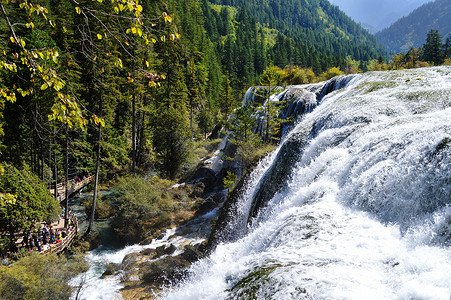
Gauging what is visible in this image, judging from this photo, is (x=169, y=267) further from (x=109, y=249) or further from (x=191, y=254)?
(x=109, y=249)

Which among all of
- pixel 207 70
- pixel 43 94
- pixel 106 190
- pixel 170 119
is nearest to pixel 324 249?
pixel 43 94

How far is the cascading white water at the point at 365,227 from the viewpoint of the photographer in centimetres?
361

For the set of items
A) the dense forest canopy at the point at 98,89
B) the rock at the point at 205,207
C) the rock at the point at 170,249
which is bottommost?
the rock at the point at 170,249

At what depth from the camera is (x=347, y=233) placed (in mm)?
4777

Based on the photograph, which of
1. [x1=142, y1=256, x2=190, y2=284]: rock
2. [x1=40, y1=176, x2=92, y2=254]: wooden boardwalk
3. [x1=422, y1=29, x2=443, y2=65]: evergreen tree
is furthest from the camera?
[x1=422, y1=29, x2=443, y2=65]: evergreen tree

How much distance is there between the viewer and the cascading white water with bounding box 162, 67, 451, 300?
3.61 metres

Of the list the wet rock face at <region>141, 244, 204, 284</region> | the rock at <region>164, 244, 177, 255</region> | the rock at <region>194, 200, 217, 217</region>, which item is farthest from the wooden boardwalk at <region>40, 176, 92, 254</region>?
Answer: the rock at <region>194, 200, 217, 217</region>

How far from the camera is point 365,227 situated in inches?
191

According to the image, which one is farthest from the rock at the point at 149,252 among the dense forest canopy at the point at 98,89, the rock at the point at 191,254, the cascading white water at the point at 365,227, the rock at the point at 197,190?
the rock at the point at 197,190

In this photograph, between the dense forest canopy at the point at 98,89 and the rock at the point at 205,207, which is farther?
the rock at the point at 205,207

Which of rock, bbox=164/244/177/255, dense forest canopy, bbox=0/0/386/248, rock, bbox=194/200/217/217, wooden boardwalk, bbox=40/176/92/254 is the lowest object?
rock, bbox=164/244/177/255

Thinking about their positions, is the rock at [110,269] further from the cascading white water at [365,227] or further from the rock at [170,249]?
the cascading white water at [365,227]

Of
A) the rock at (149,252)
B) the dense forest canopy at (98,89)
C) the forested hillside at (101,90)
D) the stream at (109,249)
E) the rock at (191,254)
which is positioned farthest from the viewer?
the rock at (149,252)

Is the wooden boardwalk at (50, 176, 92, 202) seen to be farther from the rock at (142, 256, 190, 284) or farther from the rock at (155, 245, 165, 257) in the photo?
the rock at (142, 256, 190, 284)
